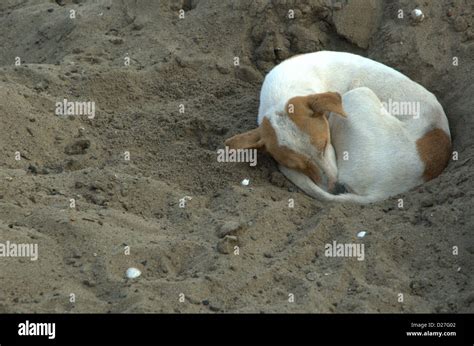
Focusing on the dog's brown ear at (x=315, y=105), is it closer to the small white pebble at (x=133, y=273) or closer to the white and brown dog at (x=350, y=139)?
the white and brown dog at (x=350, y=139)

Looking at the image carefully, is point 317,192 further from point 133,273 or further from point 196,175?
point 133,273

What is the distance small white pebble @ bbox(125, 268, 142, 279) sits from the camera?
17.7 ft

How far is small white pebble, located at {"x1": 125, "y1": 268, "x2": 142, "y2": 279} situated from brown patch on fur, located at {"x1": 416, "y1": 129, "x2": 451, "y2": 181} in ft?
8.46

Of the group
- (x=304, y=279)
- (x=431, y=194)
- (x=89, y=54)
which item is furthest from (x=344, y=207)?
(x=89, y=54)

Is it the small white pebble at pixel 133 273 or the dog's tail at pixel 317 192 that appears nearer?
the small white pebble at pixel 133 273

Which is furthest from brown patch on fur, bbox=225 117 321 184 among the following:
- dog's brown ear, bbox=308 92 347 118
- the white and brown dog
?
dog's brown ear, bbox=308 92 347 118

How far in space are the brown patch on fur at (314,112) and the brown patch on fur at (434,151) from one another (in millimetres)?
716

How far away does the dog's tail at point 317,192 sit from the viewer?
661 centimetres

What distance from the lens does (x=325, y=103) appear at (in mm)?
6637

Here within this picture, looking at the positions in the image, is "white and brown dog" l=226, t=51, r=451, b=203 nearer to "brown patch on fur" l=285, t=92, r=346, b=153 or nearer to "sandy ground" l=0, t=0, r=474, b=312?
"brown patch on fur" l=285, t=92, r=346, b=153

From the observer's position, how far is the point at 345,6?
8297 millimetres

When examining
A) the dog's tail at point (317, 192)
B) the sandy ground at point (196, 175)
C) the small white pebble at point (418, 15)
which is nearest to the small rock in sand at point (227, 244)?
the sandy ground at point (196, 175)

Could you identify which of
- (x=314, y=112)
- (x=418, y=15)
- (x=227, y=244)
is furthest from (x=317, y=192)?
(x=418, y=15)

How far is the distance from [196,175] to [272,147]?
0.68 meters
